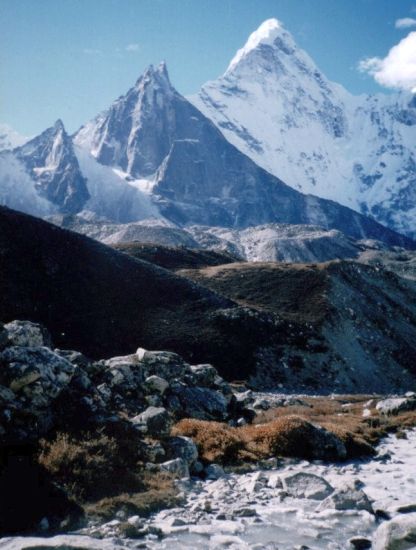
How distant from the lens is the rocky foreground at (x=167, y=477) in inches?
427

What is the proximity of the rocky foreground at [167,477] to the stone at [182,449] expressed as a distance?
4cm

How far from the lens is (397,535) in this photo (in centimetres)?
1025

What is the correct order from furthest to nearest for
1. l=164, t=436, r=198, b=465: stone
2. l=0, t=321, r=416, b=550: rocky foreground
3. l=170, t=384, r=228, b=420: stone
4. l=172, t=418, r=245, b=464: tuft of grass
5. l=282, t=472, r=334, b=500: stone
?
l=170, t=384, r=228, b=420: stone
l=172, t=418, r=245, b=464: tuft of grass
l=164, t=436, r=198, b=465: stone
l=282, t=472, r=334, b=500: stone
l=0, t=321, r=416, b=550: rocky foreground

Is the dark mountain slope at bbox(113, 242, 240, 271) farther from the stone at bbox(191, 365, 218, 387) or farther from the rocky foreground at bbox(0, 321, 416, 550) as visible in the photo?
the rocky foreground at bbox(0, 321, 416, 550)

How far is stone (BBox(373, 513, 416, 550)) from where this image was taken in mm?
10094

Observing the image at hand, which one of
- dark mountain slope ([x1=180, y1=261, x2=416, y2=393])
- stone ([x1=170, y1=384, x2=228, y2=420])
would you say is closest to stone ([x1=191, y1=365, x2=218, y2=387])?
stone ([x1=170, y1=384, x2=228, y2=420])

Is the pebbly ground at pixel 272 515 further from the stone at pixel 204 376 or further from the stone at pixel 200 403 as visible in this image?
the stone at pixel 204 376

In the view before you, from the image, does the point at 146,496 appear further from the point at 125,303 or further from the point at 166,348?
the point at 125,303

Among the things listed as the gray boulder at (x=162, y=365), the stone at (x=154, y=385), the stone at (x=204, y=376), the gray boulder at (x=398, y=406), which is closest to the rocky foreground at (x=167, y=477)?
the stone at (x=154, y=385)

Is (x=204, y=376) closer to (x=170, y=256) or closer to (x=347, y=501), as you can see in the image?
(x=347, y=501)

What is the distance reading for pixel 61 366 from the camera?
1670cm

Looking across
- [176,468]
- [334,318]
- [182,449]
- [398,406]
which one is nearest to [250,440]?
[182,449]

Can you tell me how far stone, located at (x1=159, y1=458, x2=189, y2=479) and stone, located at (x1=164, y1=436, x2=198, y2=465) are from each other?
2.50 ft

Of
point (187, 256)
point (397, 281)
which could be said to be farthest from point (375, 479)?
point (187, 256)
